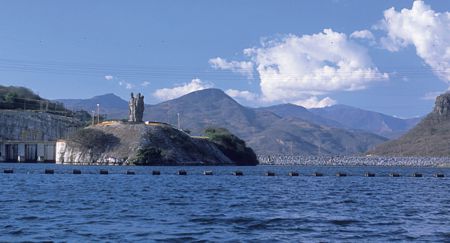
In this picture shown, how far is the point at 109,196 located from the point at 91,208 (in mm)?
13384

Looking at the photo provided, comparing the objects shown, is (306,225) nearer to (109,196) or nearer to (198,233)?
(198,233)

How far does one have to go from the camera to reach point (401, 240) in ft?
126

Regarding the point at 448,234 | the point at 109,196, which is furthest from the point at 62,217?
the point at 448,234

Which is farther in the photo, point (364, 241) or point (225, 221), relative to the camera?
point (225, 221)

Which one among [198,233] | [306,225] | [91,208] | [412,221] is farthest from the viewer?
[91,208]

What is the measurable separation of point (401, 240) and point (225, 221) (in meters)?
12.0

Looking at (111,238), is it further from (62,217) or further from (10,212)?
(10,212)

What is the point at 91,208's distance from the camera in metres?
52.2

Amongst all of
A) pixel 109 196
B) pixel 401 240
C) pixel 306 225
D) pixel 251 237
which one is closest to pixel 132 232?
pixel 251 237

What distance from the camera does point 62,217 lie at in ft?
150

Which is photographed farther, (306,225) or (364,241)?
(306,225)

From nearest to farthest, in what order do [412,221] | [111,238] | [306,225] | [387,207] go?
[111,238] → [306,225] → [412,221] → [387,207]

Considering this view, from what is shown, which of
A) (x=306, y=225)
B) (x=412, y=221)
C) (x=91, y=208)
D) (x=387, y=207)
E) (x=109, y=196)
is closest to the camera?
(x=306, y=225)

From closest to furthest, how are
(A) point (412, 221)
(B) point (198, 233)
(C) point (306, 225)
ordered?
(B) point (198, 233)
(C) point (306, 225)
(A) point (412, 221)
